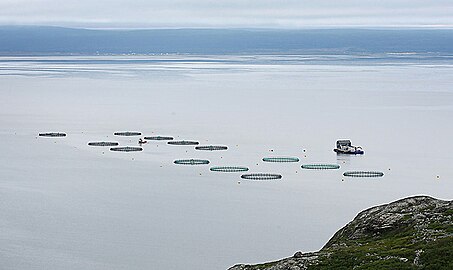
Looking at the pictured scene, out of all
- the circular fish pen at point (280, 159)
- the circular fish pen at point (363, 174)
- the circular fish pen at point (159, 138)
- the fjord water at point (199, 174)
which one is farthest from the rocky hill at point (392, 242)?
the circular fish pen at point (159, 138)

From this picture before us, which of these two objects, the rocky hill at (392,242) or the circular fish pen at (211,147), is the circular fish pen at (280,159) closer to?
the circular fish pen at (211,147)

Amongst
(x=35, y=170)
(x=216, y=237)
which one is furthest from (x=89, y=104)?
(x=216, y=237)

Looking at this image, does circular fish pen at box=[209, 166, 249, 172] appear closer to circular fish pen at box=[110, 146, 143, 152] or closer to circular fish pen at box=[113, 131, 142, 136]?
circular fish pen at box=[110, 146, 143, 152]

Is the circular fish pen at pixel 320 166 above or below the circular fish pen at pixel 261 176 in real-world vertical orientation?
above

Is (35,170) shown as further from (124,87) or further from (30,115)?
(124,87)

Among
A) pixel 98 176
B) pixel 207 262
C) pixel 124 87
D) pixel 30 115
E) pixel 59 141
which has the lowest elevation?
pixel 207 262

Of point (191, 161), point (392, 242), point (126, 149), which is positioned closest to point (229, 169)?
point (191, 161)
